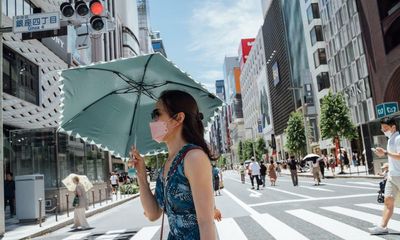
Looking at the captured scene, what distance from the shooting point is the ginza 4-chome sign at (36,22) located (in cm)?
959

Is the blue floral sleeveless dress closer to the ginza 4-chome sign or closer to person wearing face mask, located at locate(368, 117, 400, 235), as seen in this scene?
person wearing face mask, located at locate(368, 117, 400, 235)

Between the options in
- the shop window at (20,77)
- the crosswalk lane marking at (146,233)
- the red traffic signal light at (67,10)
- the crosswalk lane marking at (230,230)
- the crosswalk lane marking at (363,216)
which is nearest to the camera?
the crosswalk lane marking at (363,216)

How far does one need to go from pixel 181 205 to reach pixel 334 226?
7108 mm

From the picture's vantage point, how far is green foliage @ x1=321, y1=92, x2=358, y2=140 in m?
34.2

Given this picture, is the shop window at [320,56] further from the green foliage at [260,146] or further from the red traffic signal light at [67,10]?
the red traffic signal light at [67,10]

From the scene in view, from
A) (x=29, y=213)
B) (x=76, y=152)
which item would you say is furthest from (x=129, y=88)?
(x=76, y=152)

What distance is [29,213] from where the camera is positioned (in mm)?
14422

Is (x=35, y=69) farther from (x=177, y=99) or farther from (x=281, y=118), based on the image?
(x=281, y=118)

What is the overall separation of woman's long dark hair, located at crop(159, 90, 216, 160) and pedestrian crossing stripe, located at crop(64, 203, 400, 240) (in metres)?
5.73

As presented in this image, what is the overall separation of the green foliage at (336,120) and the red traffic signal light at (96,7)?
28553mm

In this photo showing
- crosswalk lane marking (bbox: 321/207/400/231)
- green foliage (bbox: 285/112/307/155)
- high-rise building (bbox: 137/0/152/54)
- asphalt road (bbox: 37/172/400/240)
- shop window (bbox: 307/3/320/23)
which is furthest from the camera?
high-rise building (bbox: 137/0/152/54)

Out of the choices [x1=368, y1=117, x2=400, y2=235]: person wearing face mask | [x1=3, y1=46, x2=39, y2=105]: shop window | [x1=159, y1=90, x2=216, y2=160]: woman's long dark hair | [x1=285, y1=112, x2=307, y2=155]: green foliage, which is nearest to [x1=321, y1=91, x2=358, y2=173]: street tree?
[x1=285, y1=112, x2=307, y2=155]: green foliage

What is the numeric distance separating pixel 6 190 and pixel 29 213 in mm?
3584

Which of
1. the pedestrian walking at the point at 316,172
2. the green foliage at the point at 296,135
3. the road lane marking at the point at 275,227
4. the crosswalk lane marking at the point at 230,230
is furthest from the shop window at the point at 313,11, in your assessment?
the crosswalk lane marking at the point at 230,230
